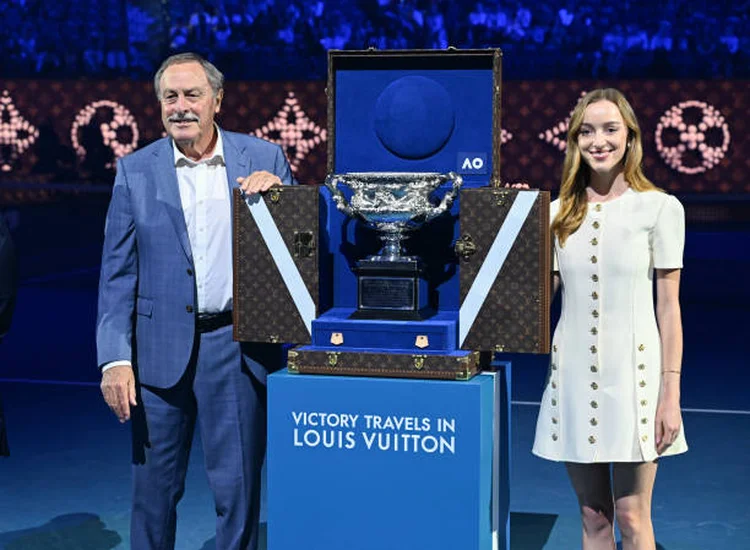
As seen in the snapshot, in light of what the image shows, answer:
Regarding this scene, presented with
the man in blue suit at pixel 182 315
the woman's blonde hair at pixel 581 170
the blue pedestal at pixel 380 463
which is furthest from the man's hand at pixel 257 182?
the woman's blonde hair at pixel 581 170

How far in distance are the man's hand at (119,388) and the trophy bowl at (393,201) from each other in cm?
78

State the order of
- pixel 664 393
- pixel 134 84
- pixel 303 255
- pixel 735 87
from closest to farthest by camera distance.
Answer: pixel 664 393
pixel 303 255
pixel 735 87
pixel 134 84

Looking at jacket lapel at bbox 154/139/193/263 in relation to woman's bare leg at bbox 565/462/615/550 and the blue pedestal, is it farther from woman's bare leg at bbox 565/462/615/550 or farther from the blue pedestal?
woman's bare leg at bbox 565/462/615/550

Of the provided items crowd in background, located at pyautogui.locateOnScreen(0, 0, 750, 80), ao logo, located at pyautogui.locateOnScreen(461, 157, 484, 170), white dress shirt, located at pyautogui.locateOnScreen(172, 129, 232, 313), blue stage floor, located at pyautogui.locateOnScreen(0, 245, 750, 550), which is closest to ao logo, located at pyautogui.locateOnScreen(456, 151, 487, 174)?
ao logo, located at pyautogui.locateOnScreen(461, 157, 484, 170)

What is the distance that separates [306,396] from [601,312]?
2.72 feet

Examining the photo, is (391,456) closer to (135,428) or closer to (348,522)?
(348,522)

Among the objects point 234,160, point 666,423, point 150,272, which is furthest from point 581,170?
point 150,272

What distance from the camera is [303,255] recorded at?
12.3 feet

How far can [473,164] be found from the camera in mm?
3893

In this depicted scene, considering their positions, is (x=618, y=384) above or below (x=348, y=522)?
above

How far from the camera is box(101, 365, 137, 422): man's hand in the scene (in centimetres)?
377

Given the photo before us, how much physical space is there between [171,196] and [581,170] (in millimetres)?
1168

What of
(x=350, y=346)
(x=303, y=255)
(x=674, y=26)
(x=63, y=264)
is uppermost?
(x=674, y=26)

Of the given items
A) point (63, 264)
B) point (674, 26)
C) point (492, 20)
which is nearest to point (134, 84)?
point (63, 264)
